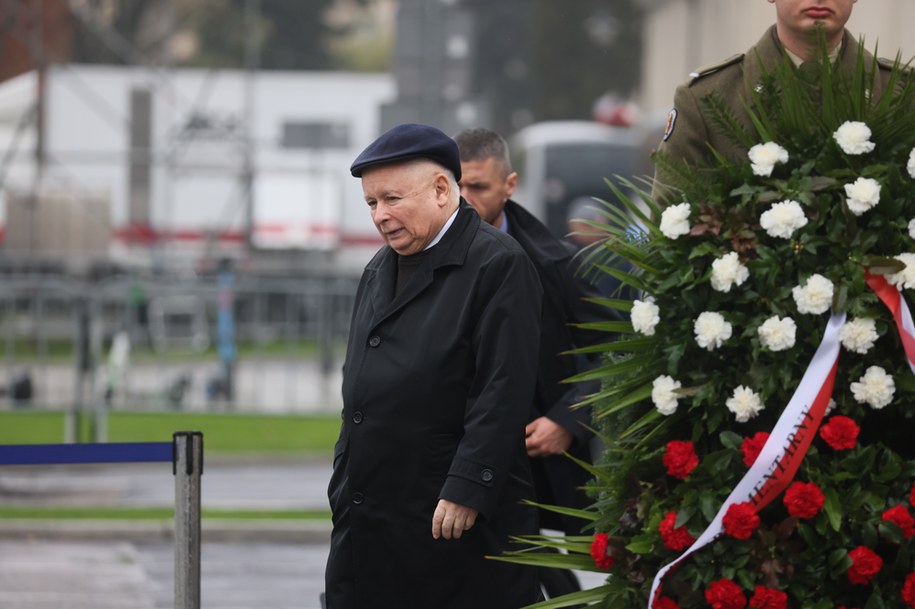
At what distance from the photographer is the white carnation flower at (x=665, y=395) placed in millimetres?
3605

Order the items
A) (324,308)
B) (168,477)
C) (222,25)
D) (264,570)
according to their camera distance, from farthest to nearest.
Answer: (222,25) < (324,308) < (168,477) < (264,570)

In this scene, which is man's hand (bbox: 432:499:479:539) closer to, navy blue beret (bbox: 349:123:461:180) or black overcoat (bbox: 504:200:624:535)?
navy blue beret (bbox: 349:123:461:180)

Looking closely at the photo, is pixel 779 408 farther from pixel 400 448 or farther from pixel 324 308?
pixel 324 308

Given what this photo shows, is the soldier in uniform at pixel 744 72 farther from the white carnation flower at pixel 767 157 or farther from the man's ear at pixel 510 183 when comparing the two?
the man's ear at pixel 510 183

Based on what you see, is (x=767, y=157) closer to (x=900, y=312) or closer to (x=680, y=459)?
(x=900, y=312)

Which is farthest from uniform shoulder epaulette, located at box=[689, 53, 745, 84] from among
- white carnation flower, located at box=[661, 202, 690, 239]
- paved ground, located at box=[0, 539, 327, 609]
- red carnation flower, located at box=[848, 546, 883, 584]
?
paved ground, located at box=[0, 539, 327, 609]

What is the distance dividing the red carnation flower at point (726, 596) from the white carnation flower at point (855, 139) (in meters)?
0.99

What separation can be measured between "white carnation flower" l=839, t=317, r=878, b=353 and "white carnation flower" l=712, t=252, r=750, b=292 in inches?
9.8

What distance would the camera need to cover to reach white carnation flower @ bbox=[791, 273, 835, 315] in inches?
138

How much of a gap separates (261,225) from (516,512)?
1030 inches

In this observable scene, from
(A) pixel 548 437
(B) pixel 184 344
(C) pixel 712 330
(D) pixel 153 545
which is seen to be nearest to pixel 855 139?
(C) pixel 712 330

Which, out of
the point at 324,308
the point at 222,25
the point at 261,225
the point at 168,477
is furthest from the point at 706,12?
the point at 222,25

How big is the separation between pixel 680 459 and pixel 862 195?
700mm

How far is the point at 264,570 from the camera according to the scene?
28.8ft
